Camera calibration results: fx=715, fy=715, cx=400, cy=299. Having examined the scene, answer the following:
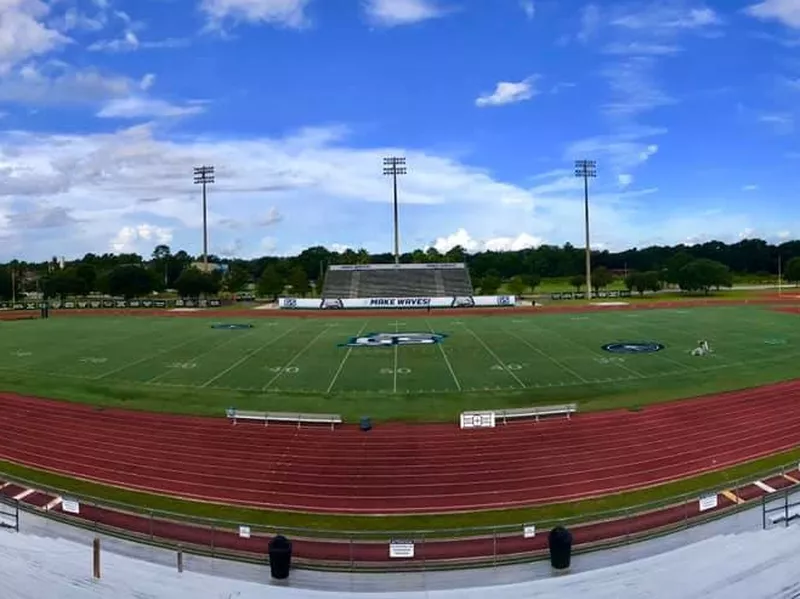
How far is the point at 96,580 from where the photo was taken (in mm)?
13078

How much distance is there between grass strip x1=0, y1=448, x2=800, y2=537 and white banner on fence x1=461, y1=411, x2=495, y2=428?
21.7 ft

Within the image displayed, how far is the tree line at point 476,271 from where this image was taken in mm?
101500

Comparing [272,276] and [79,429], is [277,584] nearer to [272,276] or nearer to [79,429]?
[79,429]

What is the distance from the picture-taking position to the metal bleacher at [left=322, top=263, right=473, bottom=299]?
303 ft

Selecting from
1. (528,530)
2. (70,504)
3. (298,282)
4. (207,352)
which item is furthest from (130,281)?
(528,530)

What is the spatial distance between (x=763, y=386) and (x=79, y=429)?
1078 inches

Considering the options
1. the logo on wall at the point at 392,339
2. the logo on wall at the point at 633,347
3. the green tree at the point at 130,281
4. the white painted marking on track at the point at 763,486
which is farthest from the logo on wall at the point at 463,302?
the white painted marking on track at the point at 763,486

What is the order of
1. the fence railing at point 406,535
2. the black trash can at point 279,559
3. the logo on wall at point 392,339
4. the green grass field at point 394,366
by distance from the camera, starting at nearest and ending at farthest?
the black trash can at point 279,559 → the fence railing at point 406,535 → the green grass field at point 394,366 → the logo on wall at point 392,339

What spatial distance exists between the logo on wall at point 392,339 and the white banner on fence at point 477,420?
20.7 metres

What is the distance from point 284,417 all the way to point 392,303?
57041mm

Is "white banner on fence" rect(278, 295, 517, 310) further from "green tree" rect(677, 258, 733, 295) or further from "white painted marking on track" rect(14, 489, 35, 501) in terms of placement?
"white painted marking on track" rect(14, 489, 35, 501)

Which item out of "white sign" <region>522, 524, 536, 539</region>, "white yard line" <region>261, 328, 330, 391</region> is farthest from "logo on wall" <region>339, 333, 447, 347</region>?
"white sign" <region>522, 524, 536, 539</region>

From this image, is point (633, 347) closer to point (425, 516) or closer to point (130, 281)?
point (425, 516)

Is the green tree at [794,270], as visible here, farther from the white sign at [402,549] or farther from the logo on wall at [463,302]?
the white sign at [402,549]
